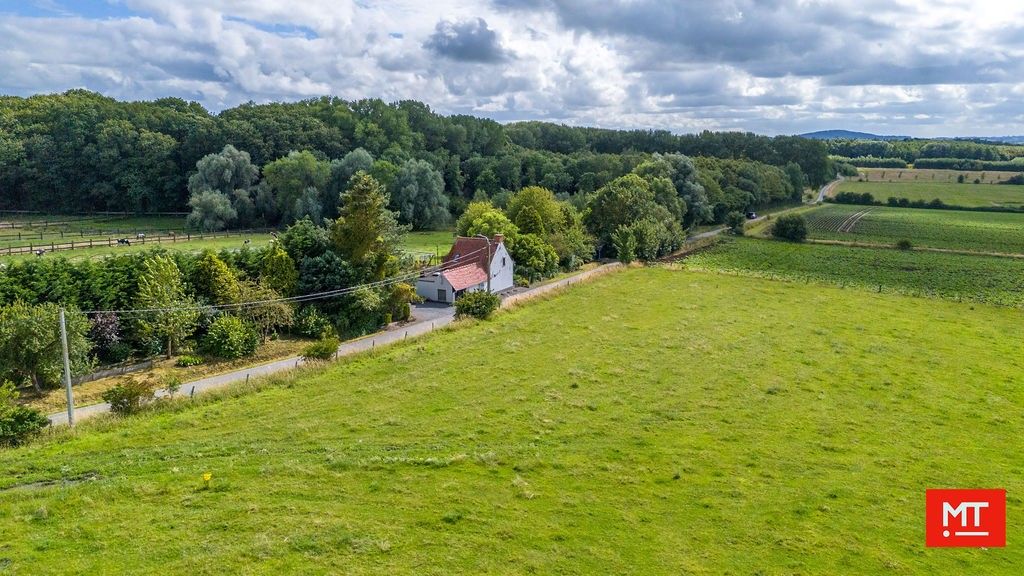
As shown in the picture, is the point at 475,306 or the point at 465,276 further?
the point at 465,276

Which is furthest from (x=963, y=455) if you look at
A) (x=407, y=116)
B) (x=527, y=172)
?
(x=407, y=116)

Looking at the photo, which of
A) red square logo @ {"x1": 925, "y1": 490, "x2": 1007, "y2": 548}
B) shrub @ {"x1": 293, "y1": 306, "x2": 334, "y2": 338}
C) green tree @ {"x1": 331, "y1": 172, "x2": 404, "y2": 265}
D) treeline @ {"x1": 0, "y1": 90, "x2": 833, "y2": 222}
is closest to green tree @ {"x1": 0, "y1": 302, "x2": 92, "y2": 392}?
shrub @ {"x1": 293, "y1": 306, "x2": 334, "y2": 338}

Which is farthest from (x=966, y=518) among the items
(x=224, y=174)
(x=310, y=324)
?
(x=224, y=174)

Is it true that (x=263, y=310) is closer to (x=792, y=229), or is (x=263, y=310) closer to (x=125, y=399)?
(x=125, y=399)

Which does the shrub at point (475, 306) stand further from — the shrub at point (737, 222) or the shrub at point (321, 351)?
the shrub at point (737, 222)

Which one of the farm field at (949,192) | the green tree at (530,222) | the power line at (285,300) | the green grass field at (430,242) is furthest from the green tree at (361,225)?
the farm field at (949,192)

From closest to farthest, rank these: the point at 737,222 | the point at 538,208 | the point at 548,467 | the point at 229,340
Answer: the point at 548,467 < the point at 229,340 < the point at 538,208 < the point at 737,222
